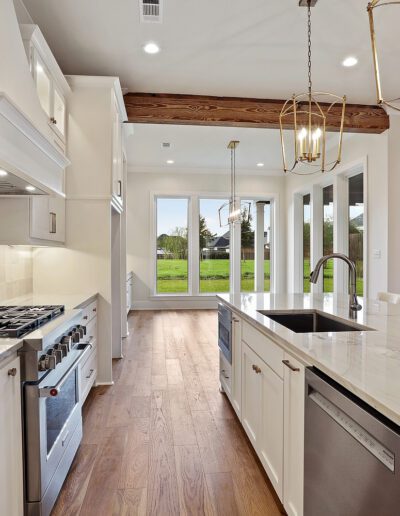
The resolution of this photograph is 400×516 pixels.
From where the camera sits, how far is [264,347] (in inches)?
72.2

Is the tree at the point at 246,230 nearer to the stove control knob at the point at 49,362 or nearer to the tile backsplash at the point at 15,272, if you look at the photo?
the tile backsplash at the point at 15,272

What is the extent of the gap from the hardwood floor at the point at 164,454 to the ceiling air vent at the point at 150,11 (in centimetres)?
304

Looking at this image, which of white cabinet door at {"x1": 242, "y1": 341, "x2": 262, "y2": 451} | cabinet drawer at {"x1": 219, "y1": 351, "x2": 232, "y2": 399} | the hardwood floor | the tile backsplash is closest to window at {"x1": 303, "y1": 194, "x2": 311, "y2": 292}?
the hardwood floor

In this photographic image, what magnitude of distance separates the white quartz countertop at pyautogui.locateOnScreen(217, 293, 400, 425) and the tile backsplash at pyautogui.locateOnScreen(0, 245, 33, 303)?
5.62ft

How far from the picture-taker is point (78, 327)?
7.63 feet

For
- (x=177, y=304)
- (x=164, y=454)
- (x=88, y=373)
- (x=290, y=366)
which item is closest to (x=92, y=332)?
(x=88, y=373)

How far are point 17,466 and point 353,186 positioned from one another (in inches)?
225

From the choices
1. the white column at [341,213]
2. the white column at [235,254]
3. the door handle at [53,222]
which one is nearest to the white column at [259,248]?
the white column at [235,254]

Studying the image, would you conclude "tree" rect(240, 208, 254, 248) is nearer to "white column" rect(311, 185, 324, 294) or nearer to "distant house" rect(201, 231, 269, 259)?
"distant house" rect(201, 231, 269, 259)

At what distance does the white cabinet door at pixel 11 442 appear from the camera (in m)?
1.34

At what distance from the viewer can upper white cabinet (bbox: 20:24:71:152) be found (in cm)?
243

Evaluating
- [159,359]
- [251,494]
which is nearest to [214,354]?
[159,359]

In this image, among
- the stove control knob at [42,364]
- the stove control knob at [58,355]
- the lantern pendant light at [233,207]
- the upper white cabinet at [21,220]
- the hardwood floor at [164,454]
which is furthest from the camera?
the lantern pendant light at [233,207]

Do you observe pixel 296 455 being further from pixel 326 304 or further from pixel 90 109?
pixel 90 109
